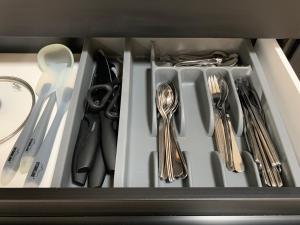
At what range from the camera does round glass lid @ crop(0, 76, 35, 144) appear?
590mm

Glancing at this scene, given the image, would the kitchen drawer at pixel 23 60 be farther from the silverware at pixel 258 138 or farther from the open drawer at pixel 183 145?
the silverware at pixel 258 138

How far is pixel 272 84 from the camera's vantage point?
0.64 meters

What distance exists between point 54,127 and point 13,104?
13 centimetres

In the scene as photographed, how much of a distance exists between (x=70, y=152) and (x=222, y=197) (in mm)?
285

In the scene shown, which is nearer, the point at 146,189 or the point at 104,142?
the point at 146,189

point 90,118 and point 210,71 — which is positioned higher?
point 210,71

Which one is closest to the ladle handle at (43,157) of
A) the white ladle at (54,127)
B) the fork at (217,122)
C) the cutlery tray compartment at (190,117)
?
the white ladle at (54,127)

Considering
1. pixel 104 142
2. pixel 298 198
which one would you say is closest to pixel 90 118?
pixel 104 142

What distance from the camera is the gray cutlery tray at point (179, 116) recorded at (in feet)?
1.74

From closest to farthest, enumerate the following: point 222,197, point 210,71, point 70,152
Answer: point 222,197
point 70,152
point 210,71

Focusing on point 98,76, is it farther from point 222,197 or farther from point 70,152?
point 222,197

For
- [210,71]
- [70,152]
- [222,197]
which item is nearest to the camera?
[222,197]

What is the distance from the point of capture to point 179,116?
612 mm
